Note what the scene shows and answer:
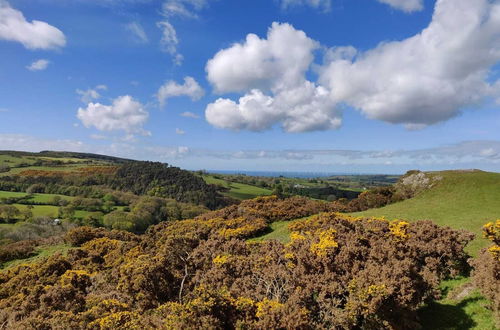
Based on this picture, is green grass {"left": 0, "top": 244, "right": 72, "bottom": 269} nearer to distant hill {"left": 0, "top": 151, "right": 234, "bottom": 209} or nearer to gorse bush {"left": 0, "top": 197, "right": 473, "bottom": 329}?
gorse bush {"left": 0, "top": 197, "right": 473, "bottom": 329}

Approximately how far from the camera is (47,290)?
1202 cm

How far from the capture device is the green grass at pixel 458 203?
20922 mm

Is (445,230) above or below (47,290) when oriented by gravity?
above

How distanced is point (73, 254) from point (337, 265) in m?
22.2

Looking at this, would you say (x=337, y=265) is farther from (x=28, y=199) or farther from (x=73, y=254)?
(x=28, y=199)

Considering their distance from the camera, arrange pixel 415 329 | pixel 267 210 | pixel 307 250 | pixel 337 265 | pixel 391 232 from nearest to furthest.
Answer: pixel 415 329
pixel 337 265
pixel 307 250
pixel 391 232
pixel 267 210

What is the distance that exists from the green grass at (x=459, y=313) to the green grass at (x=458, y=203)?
286 inches

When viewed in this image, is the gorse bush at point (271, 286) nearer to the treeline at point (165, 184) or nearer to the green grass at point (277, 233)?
the green grass at point (277, 233)

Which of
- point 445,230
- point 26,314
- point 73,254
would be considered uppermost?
point 445,230

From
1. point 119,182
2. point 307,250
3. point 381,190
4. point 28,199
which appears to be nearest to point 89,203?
point 28,199

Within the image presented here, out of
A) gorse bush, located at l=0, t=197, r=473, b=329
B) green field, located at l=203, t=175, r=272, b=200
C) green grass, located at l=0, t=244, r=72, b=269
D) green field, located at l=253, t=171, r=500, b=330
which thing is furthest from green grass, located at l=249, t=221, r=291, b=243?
green field, located at l=203, t=175, r=272, b=200

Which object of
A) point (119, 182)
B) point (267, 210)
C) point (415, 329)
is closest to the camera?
point (415, 329)

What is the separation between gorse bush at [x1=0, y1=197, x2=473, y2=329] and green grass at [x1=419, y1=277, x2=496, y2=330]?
56 cm

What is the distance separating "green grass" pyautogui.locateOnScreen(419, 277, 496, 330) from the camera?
29.8ft
